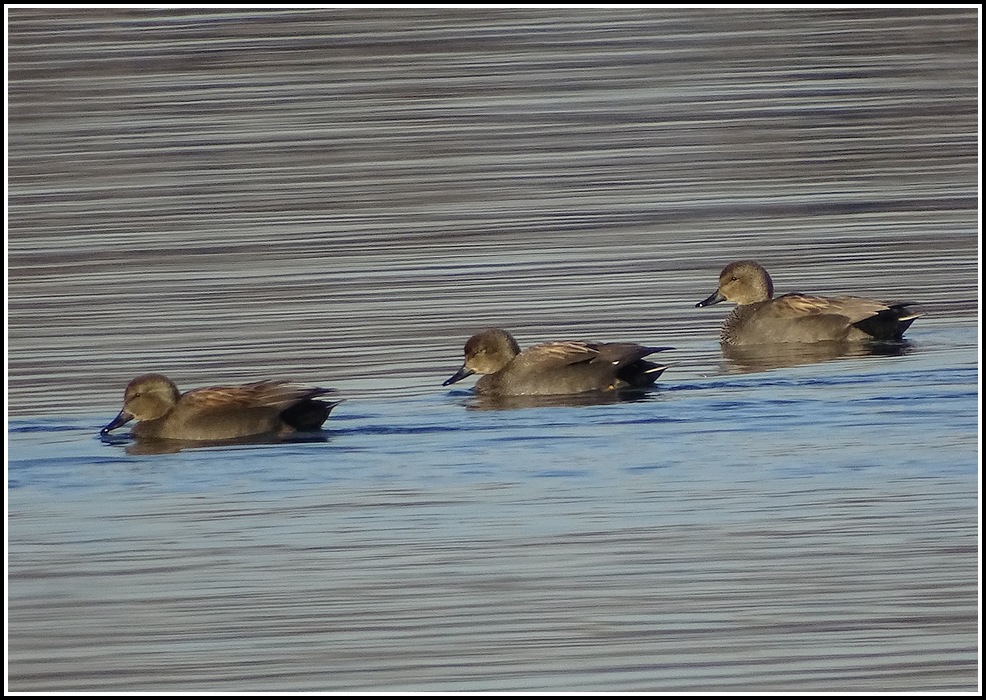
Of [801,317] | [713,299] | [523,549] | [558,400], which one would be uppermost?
[713,299]

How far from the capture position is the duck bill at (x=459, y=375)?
1053cm

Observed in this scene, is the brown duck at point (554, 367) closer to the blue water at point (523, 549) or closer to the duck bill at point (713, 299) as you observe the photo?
the blue water at point (523, 549)

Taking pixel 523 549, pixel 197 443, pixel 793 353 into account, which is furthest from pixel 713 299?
pixel 523 549

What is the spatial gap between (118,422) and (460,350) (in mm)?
2079

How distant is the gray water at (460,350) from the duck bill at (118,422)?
0.10 meters

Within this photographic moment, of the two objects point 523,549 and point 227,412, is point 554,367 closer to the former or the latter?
point 227,412

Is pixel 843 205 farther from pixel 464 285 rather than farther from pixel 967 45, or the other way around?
pixel 967 45

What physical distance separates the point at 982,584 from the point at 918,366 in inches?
119

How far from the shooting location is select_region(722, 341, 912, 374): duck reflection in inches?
427

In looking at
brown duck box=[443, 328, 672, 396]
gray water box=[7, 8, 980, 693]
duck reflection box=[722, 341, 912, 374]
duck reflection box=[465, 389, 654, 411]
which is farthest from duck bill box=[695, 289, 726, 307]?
duck reflection box=[465, 389, 654, 411]

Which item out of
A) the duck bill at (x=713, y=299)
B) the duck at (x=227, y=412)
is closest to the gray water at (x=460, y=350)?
the duck at (x=227, y=412)

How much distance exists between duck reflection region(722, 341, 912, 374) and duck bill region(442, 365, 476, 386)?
1.37 meters

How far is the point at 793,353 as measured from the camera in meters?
11.3

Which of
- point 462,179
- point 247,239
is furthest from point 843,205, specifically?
point 247,239
